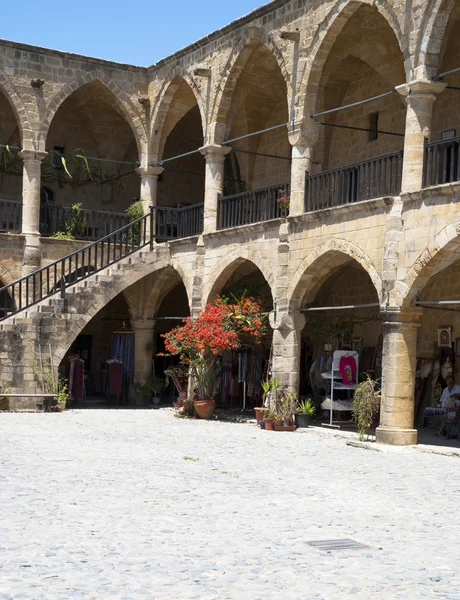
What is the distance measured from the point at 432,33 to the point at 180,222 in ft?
26.7

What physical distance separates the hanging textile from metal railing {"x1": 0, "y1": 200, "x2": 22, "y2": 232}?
3.31 meters

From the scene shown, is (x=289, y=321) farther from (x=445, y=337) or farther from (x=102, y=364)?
(x=102, y=364)

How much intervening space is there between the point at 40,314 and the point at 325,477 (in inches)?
356

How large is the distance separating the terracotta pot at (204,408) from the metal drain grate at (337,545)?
33.6 ft

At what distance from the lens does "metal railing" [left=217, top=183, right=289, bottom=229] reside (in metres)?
16.9

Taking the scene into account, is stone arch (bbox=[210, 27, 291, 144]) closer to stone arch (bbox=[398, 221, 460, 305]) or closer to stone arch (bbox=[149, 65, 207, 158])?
stone arch (bbox=[149, 65, 207, 158])

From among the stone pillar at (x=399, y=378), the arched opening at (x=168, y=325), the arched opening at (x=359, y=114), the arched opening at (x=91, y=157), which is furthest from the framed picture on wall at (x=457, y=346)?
the arched opening at (x=91, y=157)

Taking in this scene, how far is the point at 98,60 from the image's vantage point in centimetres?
2016

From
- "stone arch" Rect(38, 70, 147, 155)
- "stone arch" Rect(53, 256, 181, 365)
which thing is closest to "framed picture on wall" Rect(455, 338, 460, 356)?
"stone arch" Rect(53, 256, 181, 365)

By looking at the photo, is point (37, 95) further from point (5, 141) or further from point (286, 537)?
point (286, 537)

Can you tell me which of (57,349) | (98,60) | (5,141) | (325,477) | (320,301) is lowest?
(325,477)

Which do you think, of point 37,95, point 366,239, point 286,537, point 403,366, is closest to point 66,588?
point 286,537

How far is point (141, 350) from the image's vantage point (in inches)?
814

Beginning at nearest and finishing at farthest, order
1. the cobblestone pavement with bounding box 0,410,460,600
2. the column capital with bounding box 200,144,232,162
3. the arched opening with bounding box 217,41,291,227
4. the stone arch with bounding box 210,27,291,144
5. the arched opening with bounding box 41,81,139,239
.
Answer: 1. the cobblestone pavement with bounding box 0,410,460,600
2. the stone arch with bounding box 210,27,291,144
3. the arched opening with bounding box 217,41,291,227
4. the column capital with bounding box 200,144,232,162
5. the arched opening with bounding box 41,81,139,239
